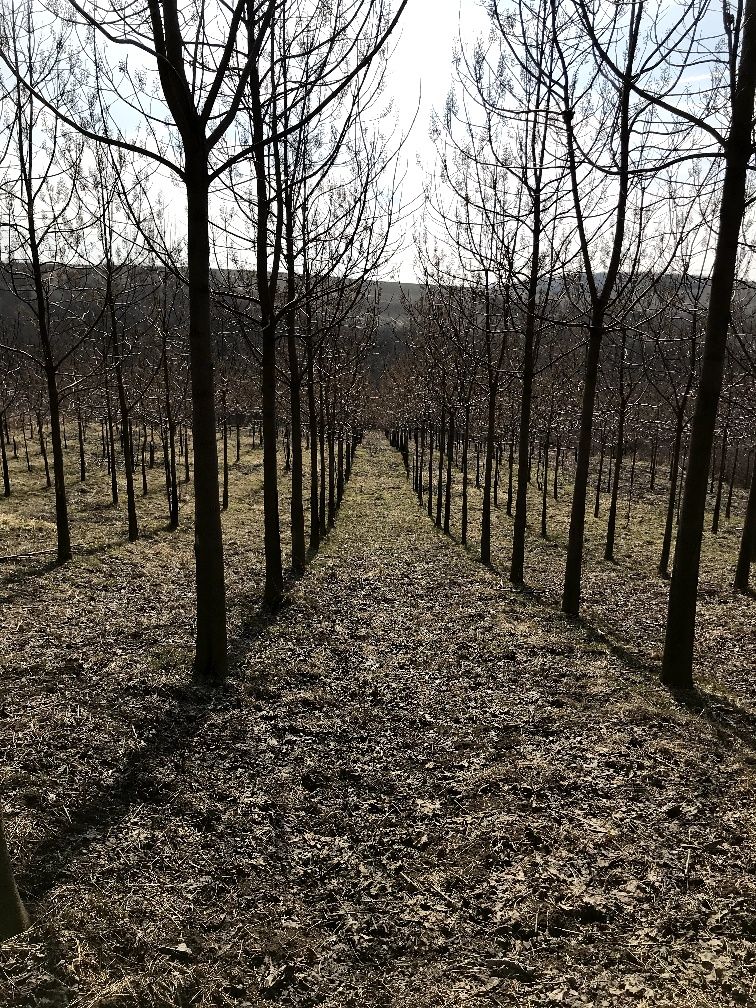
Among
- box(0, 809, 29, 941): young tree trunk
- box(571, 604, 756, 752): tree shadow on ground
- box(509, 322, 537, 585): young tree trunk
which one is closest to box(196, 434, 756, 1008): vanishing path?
box(571, 604, 756, 752): tree shadow on ground

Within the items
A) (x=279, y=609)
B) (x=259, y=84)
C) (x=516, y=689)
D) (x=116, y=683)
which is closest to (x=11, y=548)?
(x=279, y=609)

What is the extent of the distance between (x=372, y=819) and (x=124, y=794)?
6.02ft

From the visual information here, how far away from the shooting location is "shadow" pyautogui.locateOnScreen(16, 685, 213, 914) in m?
3.54

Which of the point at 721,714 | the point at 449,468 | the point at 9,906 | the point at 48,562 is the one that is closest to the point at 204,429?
the point at 9,906

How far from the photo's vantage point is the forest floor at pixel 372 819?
2961 millimetres

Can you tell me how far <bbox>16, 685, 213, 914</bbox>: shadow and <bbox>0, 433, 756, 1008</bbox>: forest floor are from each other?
2cm

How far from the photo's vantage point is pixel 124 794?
436 centimetres

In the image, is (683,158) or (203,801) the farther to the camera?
(683,158)

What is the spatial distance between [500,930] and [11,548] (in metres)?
13.2

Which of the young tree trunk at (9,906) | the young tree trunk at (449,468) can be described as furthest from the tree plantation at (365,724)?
the young tree trunk at (449,468)

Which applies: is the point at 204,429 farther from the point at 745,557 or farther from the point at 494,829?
the point at 745,557

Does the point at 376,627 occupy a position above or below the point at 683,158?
below

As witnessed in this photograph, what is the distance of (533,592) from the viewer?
11.5m

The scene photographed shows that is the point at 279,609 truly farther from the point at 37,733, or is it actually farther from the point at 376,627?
the point at 37,733
